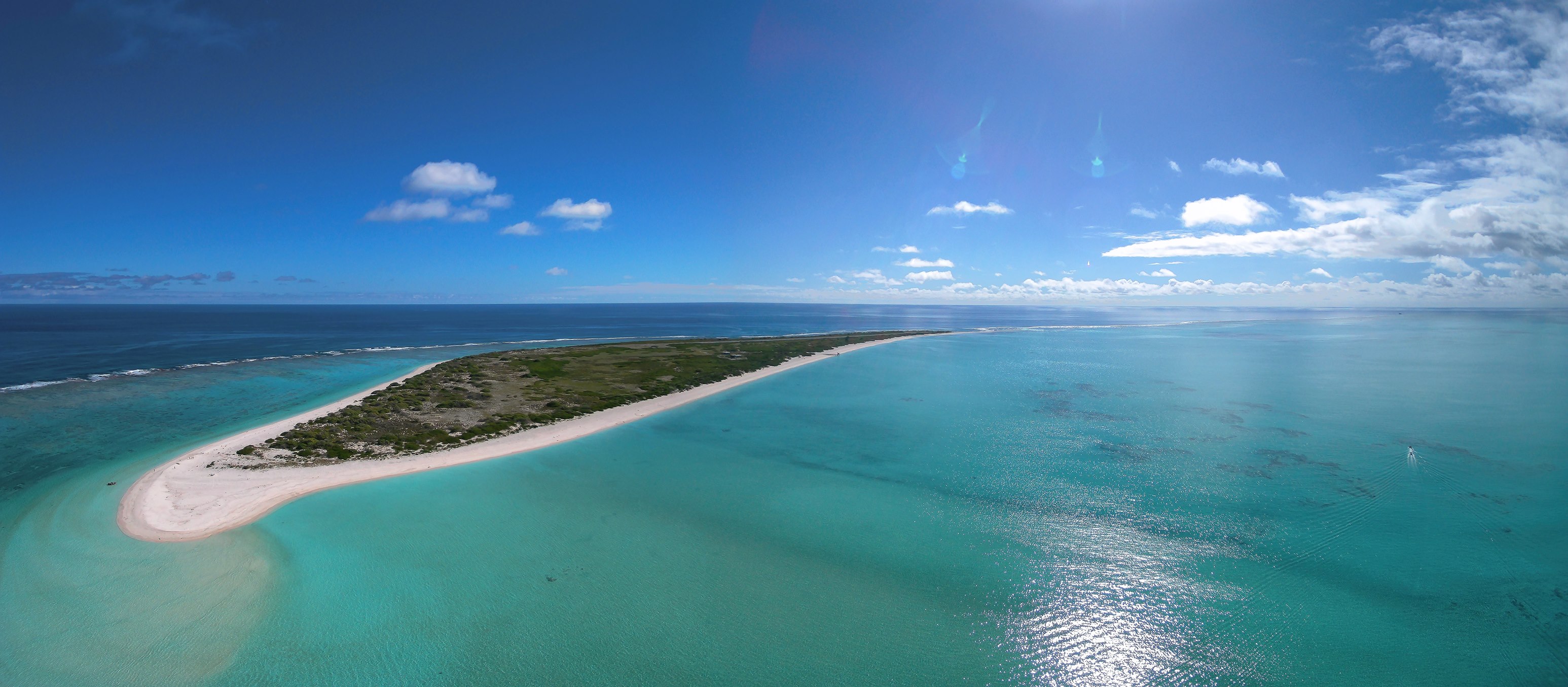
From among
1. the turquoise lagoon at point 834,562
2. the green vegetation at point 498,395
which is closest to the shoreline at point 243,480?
the turquoise lagoon at point 834,562

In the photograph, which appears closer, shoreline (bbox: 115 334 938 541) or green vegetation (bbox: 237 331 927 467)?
shoreline (bbox: 115 334 938 541)

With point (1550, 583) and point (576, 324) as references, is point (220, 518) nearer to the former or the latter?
point (1550, 583)

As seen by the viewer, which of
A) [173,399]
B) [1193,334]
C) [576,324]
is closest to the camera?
[173,399]

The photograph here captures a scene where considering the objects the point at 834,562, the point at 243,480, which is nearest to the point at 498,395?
the point at 243,480

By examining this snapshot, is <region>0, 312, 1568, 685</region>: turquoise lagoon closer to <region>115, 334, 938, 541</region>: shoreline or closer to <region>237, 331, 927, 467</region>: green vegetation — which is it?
<region>115, 334, 938, 541</region>: shoreline

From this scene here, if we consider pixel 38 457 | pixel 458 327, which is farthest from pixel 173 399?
pixel 458 327

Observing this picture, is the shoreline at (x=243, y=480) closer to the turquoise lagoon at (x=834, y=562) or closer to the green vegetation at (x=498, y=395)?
the turquoise lagoon at (x=834, y=562)

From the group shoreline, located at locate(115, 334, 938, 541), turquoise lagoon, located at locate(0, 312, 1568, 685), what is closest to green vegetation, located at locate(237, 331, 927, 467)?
shoreline, located at locate(115, 334, 938, 541)
